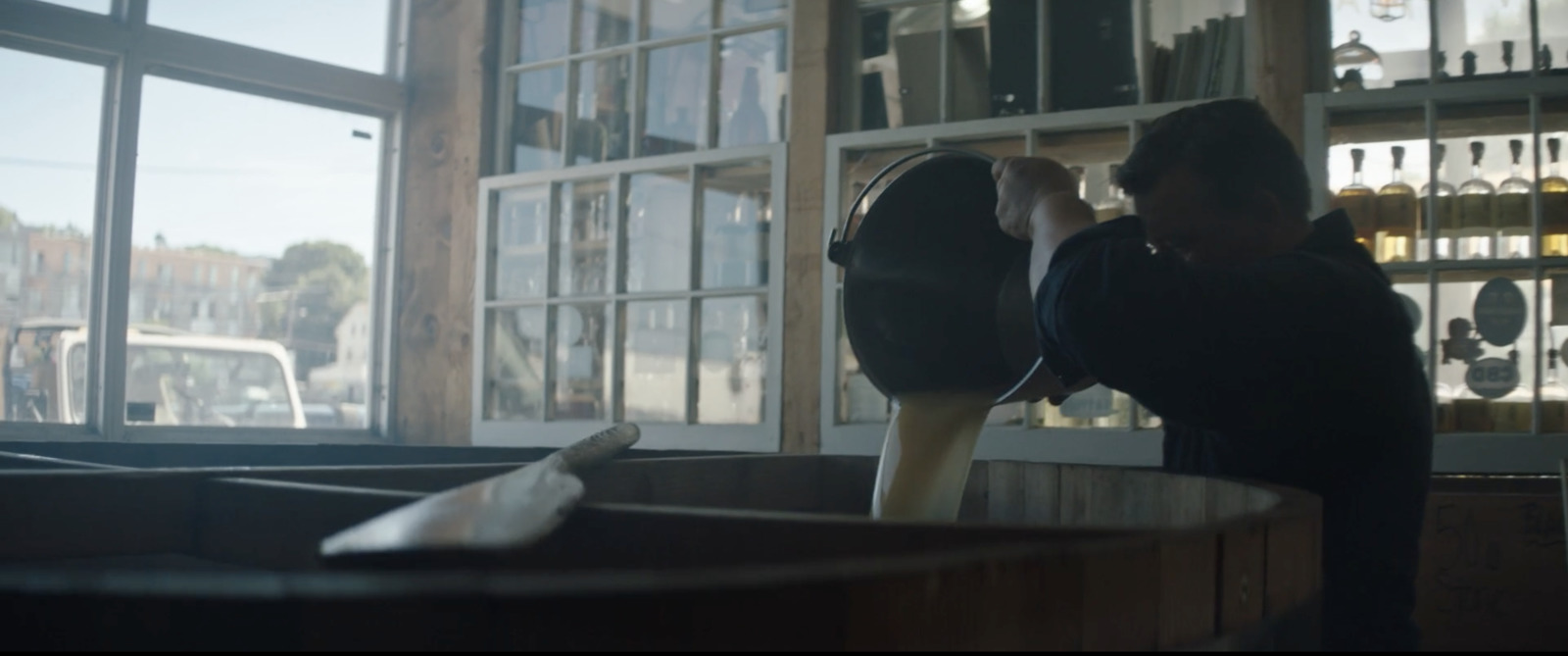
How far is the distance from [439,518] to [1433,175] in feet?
8.54

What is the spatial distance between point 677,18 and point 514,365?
1.26 m

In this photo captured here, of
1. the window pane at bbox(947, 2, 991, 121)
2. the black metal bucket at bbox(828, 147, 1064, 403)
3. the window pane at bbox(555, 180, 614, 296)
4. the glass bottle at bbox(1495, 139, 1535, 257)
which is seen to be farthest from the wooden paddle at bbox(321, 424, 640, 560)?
the window pane at bbox(555, 180, 614, 296)

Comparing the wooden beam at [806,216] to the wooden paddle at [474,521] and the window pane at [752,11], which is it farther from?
the wooden paddle at [474,521]

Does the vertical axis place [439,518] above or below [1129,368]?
below

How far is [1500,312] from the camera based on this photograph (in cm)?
263

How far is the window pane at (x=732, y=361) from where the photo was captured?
3623mm

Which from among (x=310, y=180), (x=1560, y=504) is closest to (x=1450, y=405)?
(x=1560, y=504)

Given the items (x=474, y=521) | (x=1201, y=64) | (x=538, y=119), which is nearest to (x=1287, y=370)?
(x=474, y=521)

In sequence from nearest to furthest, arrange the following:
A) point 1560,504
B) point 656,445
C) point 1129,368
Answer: point 1129,368
point 1560,504
point 656,445

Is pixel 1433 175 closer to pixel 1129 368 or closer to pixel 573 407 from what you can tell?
pixel 1129 368

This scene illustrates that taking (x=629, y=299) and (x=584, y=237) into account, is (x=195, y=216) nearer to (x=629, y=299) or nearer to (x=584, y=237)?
(x=584, y=237)

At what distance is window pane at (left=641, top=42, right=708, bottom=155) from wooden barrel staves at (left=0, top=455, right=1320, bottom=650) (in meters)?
2.80

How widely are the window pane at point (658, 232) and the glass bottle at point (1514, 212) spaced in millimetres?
2129

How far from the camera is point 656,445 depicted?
3748 millimetres
